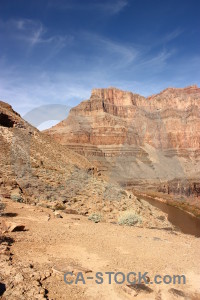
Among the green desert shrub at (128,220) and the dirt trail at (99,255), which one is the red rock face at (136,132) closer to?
the green desert shrub at (128,220)

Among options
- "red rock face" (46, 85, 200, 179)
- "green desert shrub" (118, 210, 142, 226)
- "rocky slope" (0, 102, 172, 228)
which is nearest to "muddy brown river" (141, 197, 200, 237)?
"rocky slope" (0, 102, 172, 228)

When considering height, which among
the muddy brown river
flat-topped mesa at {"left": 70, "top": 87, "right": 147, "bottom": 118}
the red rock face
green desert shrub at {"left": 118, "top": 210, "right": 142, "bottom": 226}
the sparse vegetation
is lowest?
the muddy brown river

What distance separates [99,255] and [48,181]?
994 centimetres

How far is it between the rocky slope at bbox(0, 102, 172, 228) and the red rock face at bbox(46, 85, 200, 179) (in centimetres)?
5484

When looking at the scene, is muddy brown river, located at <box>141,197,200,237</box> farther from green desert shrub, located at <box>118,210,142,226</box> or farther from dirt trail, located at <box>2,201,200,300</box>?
dirt trail, located at <box>2,201,200,300</box>

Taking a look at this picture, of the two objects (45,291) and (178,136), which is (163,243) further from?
(178,136)

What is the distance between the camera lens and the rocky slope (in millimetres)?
13492

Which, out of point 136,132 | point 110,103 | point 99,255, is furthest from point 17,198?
point 110,103

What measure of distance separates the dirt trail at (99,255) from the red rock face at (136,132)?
6500 centimetres

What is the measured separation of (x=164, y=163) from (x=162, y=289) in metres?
91.5

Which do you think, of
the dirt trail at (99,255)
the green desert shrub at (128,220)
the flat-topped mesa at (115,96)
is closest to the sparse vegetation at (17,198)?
the dirt trail at (99,255)

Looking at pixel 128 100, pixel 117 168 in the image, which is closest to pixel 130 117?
pixel 128 100

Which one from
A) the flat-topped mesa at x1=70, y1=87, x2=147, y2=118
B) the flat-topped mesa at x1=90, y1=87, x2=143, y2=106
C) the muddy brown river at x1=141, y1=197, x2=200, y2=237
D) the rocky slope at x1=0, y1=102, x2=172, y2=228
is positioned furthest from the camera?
the flat-topped mesa at x1=90, y1=87, x2=143, y2=106

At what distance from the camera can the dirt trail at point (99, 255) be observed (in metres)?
4.61
